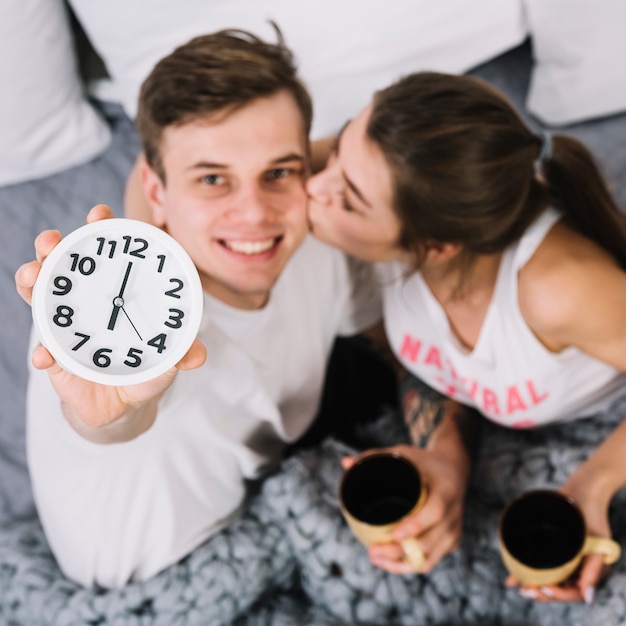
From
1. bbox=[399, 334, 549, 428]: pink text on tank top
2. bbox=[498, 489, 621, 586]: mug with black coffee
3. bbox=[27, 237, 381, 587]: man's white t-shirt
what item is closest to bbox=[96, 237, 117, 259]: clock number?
bbox=[27, 237, 381, 587]: man's white t-shirt

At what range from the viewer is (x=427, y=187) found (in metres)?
1.03

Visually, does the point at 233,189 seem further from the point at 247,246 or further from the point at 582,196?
the point at 582,196

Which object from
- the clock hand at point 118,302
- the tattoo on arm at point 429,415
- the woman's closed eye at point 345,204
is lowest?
the tattoo on arm at point 429,415

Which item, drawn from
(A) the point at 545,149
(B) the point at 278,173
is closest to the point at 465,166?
(A) the point at 545,149

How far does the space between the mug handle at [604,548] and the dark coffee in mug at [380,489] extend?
214 mm

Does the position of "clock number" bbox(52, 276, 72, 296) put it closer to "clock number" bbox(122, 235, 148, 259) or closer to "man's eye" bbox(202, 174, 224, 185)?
"clock number" bbox(122, 235, 148, 259)

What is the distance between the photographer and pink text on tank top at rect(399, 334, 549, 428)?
46.1 inches

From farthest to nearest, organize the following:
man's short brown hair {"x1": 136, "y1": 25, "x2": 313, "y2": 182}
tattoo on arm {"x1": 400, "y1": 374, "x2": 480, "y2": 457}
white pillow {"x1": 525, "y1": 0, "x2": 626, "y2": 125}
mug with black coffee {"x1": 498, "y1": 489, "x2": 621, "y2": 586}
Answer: white pillow {"x1": 525, "y1": 0, "x2": 626, "y2": 125}, tattoo on arm {"x1": 400, "y1": 374, "x2": 480, "y2": 457}, man's short brown hair {"x1": 136, "y1": 25, "x2": 313, "y2": 182}, mug with black coffee {"x1": 498, "y1": 489, "x2": 621, "y2": 586}

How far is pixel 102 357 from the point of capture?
67 cm

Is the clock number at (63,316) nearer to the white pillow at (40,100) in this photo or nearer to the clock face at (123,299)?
the clock face at (123,299)

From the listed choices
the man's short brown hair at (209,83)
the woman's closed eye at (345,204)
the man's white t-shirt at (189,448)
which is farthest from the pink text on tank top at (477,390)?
the man's short brown hair at (209,83)

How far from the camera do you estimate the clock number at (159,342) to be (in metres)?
0.67

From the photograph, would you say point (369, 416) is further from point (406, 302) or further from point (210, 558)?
point (210, 558)

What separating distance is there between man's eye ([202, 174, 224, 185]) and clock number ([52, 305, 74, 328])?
0.44m
